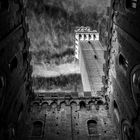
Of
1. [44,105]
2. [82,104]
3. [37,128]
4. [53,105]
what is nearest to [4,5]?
[44,105]

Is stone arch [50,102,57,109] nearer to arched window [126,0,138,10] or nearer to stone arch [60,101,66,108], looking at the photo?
stone arch [60,101,66,108]

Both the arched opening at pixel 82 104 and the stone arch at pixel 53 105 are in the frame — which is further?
the arched opening at pixel 82 104

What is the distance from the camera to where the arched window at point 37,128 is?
1239 cm

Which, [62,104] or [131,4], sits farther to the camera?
[62,104]

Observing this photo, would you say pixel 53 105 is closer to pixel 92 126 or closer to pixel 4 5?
pixel 92 126

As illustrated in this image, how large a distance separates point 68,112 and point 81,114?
3.89 feet

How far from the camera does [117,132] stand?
11.7m

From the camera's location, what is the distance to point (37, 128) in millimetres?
12812

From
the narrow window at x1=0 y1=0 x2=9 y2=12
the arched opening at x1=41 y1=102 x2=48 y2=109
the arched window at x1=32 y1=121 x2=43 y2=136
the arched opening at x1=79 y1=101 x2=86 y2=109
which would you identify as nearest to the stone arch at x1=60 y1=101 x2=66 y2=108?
the arched opening at x1=41 y1=102 x2=48 y2=109

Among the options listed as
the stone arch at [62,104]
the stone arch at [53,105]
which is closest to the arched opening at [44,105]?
the stone arch at [53,105]

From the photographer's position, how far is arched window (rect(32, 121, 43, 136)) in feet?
40.7

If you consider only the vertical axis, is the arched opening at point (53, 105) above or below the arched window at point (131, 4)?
below

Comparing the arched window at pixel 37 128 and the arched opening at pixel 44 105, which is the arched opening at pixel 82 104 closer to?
the arched opening at pixel 44 105

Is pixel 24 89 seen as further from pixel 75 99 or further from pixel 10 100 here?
pixel 75 99
